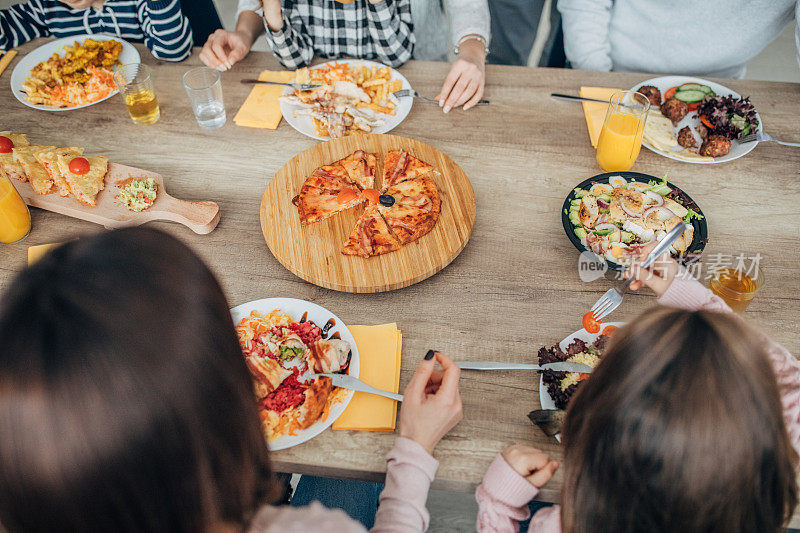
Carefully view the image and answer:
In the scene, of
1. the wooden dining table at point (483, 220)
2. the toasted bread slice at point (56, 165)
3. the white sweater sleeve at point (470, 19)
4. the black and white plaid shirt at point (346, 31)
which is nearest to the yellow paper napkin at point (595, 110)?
the wooden dining table at point (483, 220)

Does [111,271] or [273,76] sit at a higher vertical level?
[111,271]

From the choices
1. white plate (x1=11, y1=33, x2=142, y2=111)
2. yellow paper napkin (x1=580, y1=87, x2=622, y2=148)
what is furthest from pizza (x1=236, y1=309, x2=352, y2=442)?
white plate (x1=11, y1=33, x2=142, y2=111)

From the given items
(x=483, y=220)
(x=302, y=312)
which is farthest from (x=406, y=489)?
(x=483, y=220)

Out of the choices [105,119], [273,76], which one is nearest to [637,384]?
[273,76]

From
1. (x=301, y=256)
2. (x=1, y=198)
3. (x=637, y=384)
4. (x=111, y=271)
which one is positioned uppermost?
(x=111, y=271)

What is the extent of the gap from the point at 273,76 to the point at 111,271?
5.28ft

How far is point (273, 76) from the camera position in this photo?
6.89 ft

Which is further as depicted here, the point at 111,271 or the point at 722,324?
the point at 722,324

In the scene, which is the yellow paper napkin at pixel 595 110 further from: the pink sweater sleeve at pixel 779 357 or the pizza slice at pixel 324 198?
the pizza slice at pixel 324 198

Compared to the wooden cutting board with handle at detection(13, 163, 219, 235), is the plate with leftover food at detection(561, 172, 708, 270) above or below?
above

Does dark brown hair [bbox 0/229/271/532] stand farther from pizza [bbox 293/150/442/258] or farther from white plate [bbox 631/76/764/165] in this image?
white plate [bbox 631/76/764/165]

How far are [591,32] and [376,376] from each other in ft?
6.35

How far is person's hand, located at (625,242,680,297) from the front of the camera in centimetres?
130

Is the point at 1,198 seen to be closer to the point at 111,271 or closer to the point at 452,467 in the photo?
the point at 111,271
